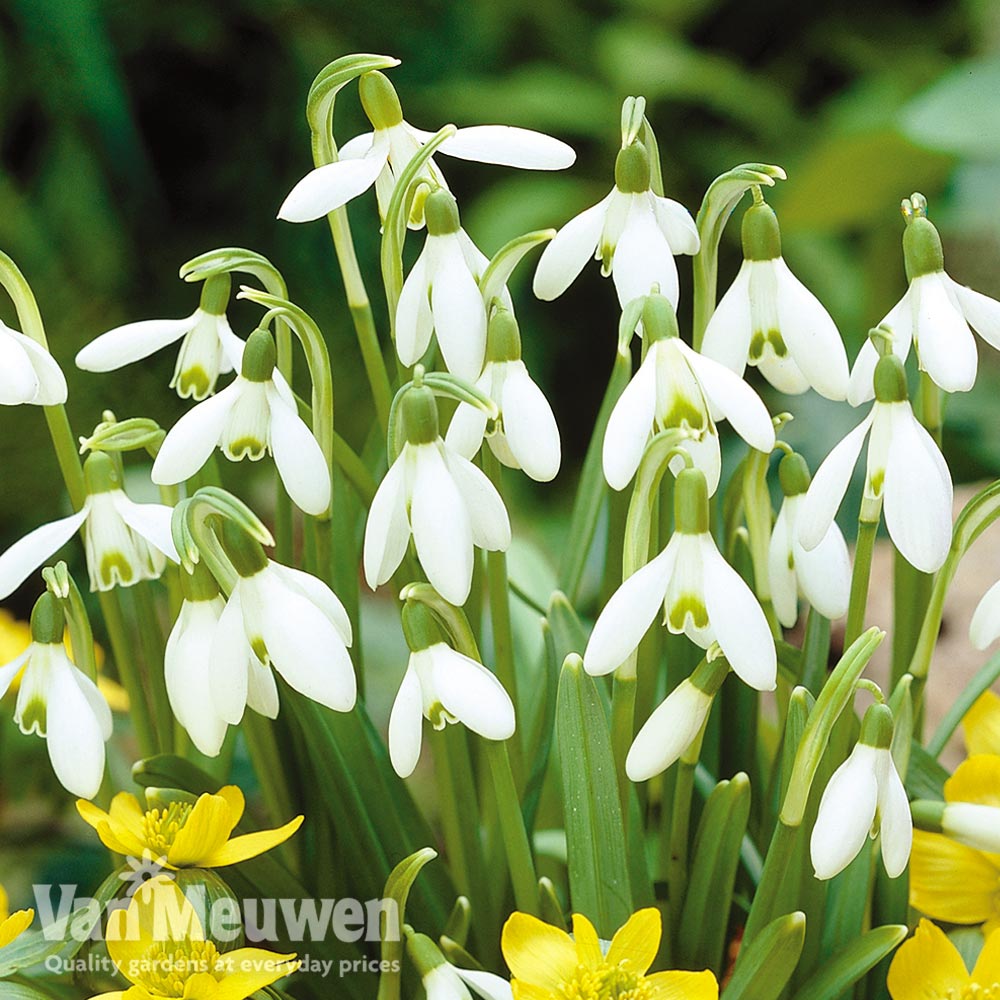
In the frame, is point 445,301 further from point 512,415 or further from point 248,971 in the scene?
point 248,971

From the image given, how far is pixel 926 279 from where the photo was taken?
431 mm

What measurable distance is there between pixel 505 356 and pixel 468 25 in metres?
1.39

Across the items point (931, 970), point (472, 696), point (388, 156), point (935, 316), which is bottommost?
point (931, 970)

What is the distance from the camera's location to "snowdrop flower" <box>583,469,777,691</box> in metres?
0.39

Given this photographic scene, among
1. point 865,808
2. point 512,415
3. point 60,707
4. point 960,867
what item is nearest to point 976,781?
point 960,867

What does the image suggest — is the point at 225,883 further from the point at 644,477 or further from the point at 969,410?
the point at 969,410

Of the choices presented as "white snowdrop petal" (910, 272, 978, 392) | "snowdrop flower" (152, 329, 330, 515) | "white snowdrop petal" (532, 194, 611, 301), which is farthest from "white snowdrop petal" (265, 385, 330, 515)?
"white snowdrop petal" (910, 272, 978, 392)

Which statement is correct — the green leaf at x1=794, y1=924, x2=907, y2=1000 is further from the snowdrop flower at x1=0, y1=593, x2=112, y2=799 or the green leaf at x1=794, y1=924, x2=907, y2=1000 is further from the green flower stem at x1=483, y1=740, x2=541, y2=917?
the snowdrop flower at x1=0, y1=593, x2=112, y2=799

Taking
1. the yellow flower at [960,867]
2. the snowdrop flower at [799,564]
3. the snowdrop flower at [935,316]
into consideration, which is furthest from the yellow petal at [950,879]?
the snowdrop flower at [935,316]

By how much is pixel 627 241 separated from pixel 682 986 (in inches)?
10.2

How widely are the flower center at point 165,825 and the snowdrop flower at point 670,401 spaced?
0.71 feet

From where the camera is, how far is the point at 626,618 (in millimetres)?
395

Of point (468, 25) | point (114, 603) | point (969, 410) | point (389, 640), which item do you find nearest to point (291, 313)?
point (114, 603)

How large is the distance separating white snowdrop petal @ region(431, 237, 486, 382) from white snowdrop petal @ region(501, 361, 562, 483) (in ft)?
0.05
